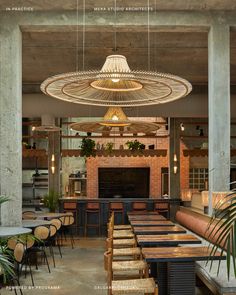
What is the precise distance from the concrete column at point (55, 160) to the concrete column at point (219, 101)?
657 centimetres

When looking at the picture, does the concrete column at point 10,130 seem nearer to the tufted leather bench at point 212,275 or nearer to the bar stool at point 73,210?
the tufted leather bench at point 212,275

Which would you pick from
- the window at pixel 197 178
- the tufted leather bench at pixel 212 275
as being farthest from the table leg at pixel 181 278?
the window at pixel 197 178

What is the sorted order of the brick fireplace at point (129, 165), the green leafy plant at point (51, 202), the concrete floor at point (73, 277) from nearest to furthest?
the concrete floor at point (73, 277)
the green leafy plant at point (51, 202)
the brick fireplace at point (129, 165)

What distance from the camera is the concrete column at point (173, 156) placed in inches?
547

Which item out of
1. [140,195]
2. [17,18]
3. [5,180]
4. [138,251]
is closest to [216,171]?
[138,251]

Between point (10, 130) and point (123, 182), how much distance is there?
9.23 metres

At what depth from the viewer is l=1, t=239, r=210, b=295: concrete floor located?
625 cm

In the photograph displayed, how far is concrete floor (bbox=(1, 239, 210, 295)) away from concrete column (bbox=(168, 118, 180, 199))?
4.66m

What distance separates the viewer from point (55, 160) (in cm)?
1373

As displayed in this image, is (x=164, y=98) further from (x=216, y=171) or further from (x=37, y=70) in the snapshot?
(x=37, y=70)

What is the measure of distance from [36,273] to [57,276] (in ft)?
1.33

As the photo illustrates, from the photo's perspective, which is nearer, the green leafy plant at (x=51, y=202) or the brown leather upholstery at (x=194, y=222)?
the brown leather upholstery at (x=194, y=222)

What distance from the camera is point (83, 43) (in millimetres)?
9539

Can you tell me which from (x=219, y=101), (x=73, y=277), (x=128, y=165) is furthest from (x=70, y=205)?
(x=219, y=101)
